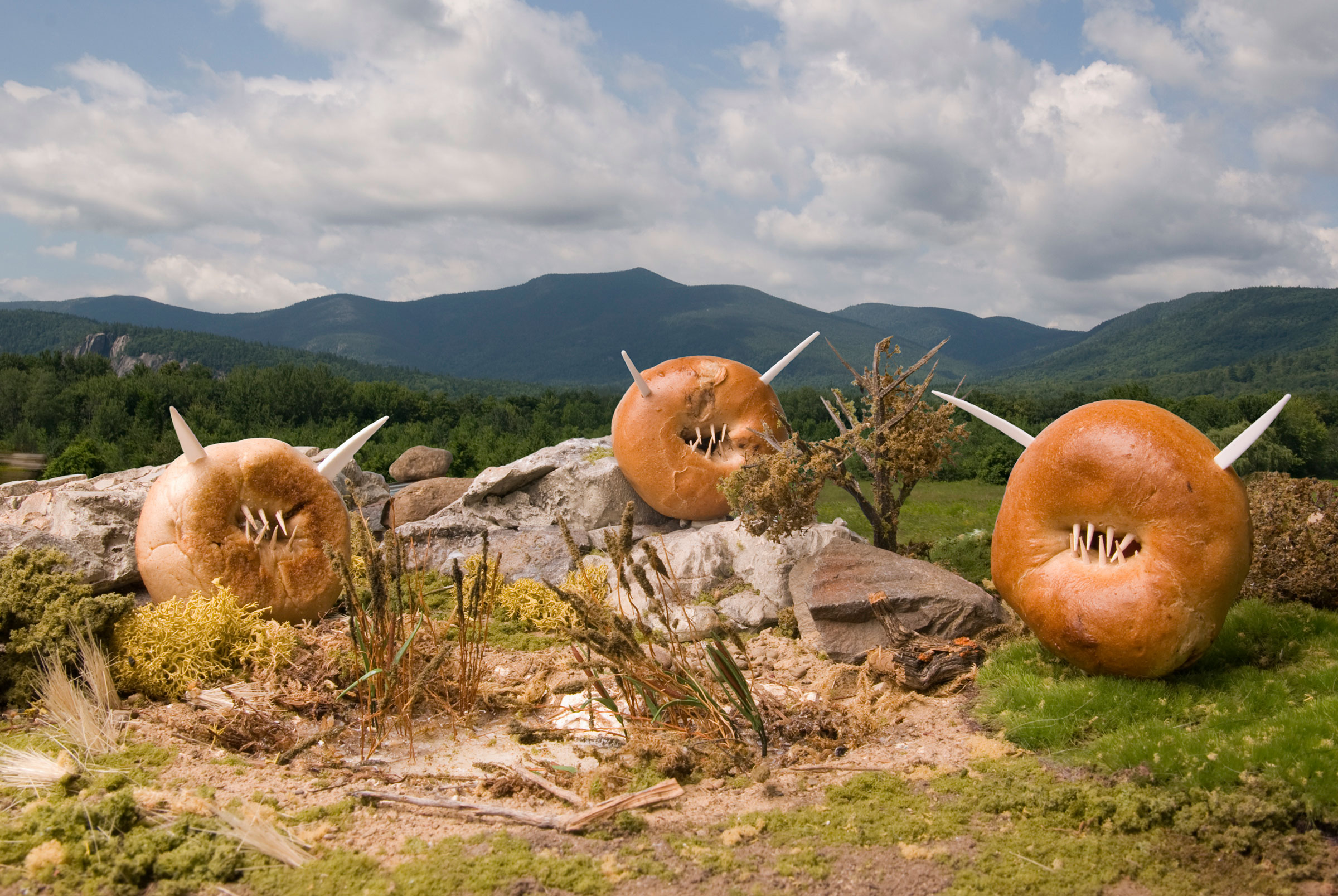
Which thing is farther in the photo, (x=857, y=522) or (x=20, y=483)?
(x=857, y=522)

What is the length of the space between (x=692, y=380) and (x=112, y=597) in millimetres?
6872

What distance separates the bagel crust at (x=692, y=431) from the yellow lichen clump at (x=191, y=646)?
5124 millimetres

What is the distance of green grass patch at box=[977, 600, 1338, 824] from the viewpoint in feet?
15.1

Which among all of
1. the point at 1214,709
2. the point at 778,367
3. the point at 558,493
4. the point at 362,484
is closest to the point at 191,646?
the point at 558,493

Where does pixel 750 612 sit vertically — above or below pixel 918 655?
below

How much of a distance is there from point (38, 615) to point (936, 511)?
13.7m

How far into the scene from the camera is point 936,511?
1596 cm

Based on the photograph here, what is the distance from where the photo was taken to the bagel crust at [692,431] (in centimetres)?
1104

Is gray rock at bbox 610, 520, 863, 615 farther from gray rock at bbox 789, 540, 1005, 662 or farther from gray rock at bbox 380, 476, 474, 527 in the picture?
gray rock at bbox 380, 476, 474, 527

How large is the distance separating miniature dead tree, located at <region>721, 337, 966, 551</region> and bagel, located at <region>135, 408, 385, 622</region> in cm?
420

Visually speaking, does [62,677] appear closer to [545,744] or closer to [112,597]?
[112,597]

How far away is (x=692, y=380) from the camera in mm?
11203

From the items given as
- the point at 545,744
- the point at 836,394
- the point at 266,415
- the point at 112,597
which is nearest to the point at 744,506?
the point at 836,394

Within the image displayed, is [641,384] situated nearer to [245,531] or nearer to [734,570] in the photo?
[734,570]
